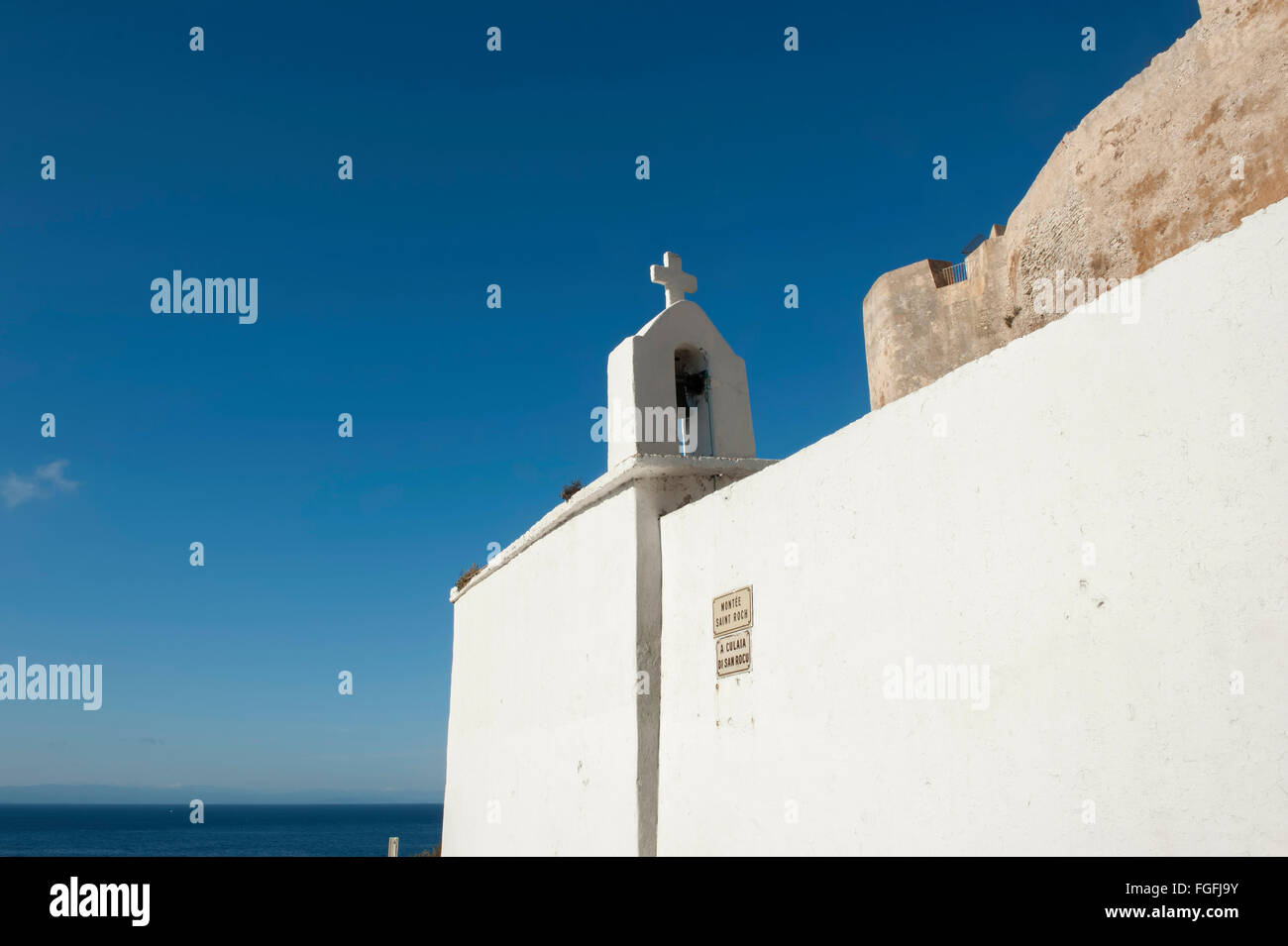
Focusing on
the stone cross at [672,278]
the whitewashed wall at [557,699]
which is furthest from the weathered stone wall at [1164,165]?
the whitewashed wall at [557,699]

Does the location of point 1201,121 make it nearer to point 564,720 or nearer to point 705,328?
point 705,328

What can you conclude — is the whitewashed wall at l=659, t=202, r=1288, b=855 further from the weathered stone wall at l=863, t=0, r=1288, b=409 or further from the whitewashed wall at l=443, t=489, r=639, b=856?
the weathered stone wall at l=863, t=0, r=1288, b=409

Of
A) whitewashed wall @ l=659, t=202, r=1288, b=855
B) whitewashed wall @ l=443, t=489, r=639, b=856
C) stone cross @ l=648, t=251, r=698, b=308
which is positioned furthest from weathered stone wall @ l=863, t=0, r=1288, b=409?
whitewashed wall @ l=443, t=489, r=639, b=856

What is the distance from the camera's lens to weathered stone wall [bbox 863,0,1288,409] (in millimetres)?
7930

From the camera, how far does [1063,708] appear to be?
3396mm

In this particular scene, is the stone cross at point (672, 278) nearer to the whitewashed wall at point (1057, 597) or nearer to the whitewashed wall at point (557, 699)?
the whitewashed wall at point (557, 699)

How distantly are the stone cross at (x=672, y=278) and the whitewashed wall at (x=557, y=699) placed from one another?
6.73 ft

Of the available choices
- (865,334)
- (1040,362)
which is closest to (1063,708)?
(1040,362)

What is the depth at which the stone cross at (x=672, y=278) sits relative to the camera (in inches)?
315

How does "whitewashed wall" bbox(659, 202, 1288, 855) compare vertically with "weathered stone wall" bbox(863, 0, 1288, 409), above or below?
below

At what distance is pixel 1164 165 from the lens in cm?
925

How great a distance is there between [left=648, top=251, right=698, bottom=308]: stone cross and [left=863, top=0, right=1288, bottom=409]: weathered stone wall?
13.5ft

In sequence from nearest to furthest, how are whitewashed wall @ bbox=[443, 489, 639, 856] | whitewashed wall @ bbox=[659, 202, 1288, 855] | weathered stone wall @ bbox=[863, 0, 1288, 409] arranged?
whitewashed wall @ bbox=[659, 202, 1288, 855], whitewashed wall @ bbox=[443, 489, 639, 856], weathered stone wall @ bbox=[863, 0, 1288, 409]
